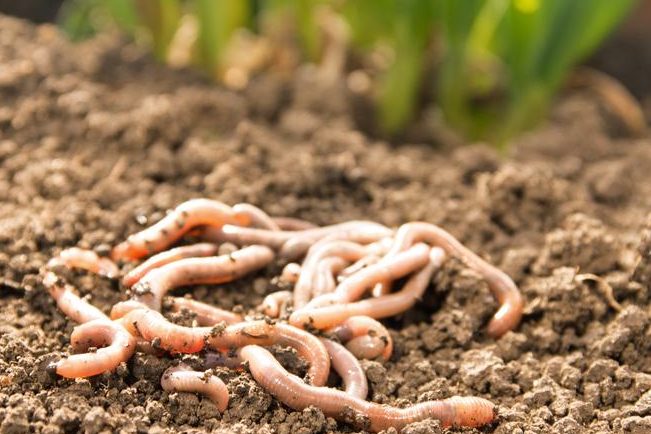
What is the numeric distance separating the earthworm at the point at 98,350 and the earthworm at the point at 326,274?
1.07 meters

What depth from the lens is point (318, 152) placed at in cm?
691

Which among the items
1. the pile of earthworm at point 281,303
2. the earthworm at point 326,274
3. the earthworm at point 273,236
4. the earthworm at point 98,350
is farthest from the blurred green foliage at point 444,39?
the earthworm at point 98,350

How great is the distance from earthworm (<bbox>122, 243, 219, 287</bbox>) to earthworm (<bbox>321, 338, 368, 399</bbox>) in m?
0.97

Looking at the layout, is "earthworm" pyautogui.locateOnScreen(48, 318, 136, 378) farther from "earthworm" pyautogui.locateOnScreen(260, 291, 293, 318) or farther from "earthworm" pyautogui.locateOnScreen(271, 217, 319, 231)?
"earthworm" pyautogui.locateOnScreen(271, 217, 319, 231)

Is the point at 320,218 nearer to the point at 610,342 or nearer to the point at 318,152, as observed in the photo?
the point at 318,152

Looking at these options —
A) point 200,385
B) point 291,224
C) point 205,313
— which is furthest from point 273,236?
point 200,385

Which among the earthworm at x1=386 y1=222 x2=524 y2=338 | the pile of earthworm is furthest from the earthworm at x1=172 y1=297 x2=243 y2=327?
the earthworm at x1=386 y1=222 x2=524 y2=338

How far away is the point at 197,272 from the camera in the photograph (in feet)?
16.6

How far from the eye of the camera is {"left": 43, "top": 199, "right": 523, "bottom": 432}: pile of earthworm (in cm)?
434

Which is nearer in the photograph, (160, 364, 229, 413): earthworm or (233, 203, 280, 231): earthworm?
(160, 364, 229, 413): earthworm

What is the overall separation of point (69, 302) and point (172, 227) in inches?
29.6

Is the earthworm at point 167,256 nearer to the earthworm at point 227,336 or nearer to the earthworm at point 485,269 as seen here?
the earthworm at point 227,336

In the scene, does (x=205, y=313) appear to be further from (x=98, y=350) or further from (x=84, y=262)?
(x=84, y=262)

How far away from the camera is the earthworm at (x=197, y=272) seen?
4.84 metres
